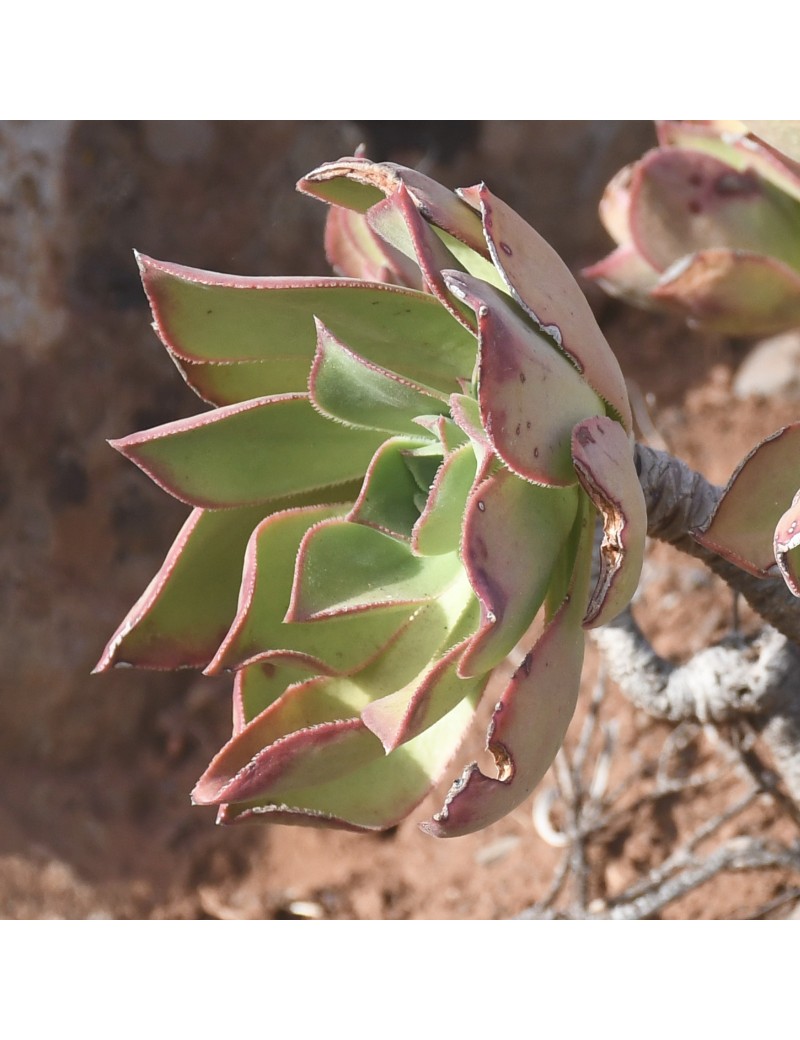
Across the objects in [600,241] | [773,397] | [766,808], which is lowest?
[766,808]

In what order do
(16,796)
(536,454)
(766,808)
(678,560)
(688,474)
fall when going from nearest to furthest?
(536,454), (688,474), (766,808), (16,796), (678,560)

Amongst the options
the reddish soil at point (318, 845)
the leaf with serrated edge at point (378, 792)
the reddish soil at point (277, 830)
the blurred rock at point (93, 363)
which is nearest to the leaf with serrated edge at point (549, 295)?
the leaf with serrated edge at point (378, 792)

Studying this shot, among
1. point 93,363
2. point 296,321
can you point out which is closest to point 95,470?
point 93,363

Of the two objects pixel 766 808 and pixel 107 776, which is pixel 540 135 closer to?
pixel 766 808

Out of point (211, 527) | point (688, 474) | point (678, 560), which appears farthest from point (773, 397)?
point (211, 527)

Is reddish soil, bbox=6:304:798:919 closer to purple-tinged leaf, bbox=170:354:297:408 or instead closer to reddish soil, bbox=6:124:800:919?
reddish soil, bbox=6:124:800:919

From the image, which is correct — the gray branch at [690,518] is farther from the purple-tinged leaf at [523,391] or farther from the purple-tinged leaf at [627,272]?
the purple-tinged leaf at [627,272]

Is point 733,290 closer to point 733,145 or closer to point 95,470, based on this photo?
point 733,145
